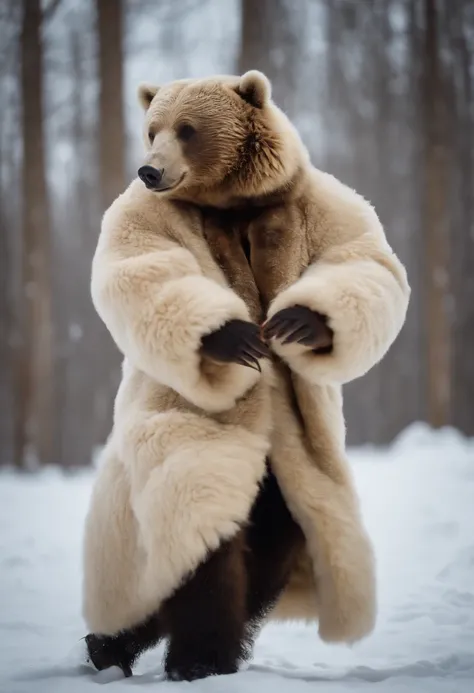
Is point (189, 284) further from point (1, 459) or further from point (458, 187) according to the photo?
point (1, 459)

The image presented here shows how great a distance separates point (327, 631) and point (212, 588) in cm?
43

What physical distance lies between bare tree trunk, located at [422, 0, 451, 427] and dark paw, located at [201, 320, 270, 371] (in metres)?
5.90

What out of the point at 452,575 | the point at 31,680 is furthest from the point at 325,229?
the point at 452,575

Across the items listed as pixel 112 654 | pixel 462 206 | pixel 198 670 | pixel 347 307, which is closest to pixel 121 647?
pixel 112 654

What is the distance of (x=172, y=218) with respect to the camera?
7.95 feet

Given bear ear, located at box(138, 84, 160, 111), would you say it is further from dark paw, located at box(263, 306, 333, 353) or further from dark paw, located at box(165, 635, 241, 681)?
dark paw, located at box(165, 635, 241, 681)

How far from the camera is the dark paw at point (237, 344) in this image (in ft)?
6.81

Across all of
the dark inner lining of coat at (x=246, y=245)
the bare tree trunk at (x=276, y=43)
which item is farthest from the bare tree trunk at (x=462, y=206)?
the dark inner lining of coat at (x=246, y=245)

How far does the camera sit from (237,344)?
2080 mm

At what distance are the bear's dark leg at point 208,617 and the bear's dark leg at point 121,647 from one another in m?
0.21

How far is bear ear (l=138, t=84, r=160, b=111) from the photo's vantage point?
262 centimetres

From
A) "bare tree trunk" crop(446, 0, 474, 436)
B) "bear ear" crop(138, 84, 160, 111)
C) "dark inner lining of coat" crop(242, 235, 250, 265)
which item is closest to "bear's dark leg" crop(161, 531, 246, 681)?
"dark inner lining of coat" crop(242, 235, 250, 265)

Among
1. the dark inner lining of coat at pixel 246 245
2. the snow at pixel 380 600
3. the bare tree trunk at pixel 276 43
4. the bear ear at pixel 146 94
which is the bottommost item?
the snow at pixel 380 600

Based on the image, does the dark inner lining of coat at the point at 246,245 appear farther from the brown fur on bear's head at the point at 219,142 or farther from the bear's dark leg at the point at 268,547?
the bear's dark leg at the point at 268,547
